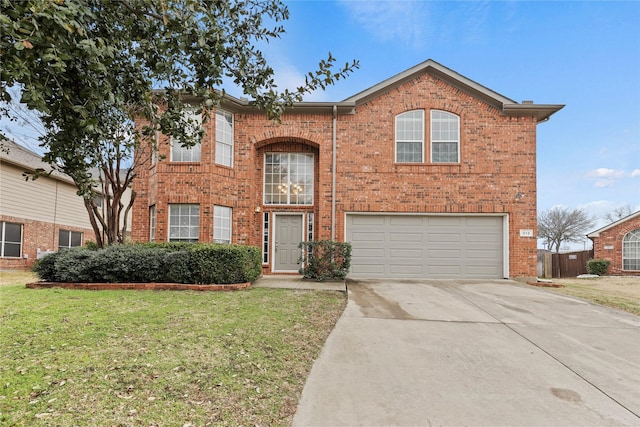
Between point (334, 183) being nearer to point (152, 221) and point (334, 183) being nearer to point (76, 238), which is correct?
point (152, 221)

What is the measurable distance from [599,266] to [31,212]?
2993 centimetres

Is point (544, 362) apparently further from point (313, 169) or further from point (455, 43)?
point (455, 43)

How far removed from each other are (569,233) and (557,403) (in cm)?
4290

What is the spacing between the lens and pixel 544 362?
421cm

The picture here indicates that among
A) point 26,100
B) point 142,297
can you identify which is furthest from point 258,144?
point 26,100

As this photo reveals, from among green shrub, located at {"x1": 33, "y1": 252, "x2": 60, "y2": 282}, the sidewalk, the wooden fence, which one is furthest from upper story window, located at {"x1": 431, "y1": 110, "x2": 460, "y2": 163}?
the wooden fence

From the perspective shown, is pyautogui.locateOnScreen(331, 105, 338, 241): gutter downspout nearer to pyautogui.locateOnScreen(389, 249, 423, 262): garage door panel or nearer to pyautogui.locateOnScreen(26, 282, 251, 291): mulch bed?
pyautogui.locateOnScreen(389, 249, 423, 262): garage door panel

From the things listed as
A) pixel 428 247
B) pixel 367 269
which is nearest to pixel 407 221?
pixel 428 247

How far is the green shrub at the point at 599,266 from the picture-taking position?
19.4 metres

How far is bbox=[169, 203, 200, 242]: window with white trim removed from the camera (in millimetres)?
11000

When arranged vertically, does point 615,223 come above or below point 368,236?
above

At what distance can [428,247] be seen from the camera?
1120 centimetres

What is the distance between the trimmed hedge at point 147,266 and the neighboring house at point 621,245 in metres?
23.1

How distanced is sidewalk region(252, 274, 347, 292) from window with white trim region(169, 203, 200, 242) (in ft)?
9.21
